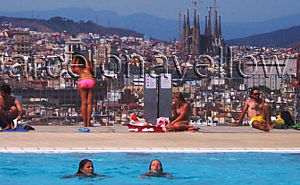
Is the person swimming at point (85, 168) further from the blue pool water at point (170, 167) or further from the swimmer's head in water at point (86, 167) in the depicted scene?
the blue pool water at point (170, 167)

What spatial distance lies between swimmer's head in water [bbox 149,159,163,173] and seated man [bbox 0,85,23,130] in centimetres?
350

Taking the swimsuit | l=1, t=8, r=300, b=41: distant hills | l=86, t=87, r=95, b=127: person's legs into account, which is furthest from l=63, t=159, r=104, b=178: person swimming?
l=1, t=8, r=300, b=41: distant hills

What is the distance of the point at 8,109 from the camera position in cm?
919

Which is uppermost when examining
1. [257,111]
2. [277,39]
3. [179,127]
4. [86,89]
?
[277,39]

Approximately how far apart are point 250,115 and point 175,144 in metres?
2.98

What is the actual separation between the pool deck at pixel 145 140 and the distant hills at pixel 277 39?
144ft

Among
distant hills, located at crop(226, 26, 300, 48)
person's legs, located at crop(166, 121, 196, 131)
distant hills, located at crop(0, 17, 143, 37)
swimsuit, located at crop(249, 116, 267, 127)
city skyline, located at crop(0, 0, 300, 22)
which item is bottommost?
person's legs, located at crop(166, 121, 196, 131)

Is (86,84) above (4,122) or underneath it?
above

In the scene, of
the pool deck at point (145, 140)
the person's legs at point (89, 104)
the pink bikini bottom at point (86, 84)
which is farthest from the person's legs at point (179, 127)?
the pink bikini bottom at point (86, 84)

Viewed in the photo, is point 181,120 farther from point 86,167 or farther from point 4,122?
point 86,167

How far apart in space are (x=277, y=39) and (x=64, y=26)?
2155 centimetres

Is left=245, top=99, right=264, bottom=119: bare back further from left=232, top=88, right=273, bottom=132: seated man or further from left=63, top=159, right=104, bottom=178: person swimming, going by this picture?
left=63, top=159, right=104, bottom=178: person swimming

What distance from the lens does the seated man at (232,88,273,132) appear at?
9.89 meters

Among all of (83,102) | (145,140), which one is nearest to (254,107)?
(145,140)
